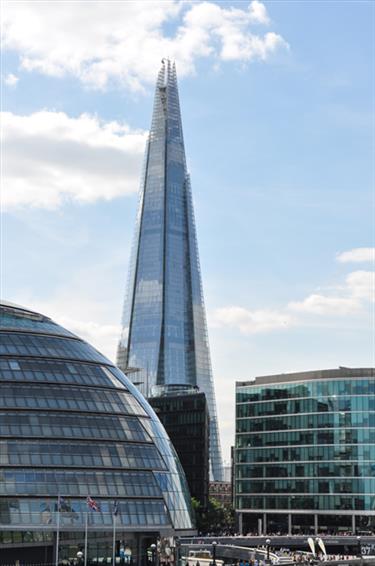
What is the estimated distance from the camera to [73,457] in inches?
3615

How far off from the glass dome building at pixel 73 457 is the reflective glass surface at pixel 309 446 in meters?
72.4

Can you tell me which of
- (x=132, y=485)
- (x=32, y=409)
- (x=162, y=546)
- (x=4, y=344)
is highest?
(x=4, y=344)

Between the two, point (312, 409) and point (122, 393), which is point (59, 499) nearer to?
point (122, 393)

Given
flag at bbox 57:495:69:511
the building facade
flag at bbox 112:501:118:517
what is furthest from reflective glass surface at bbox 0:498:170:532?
the building facade

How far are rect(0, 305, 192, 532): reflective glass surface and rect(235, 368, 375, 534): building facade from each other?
72258 millimetres

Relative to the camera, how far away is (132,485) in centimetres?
9375

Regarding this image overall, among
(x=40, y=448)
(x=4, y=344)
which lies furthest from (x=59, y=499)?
(x=4, y=344)

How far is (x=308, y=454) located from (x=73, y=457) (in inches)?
3555

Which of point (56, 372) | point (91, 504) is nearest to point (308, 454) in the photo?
point (56, 372)

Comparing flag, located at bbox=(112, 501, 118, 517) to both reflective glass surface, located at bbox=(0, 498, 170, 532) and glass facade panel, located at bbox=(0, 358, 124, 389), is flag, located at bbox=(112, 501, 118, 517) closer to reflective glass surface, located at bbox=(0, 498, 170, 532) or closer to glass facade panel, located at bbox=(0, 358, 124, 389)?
reflective glass surface, located at bbox=(0, 498, 170, 532)

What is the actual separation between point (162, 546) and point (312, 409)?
85724 millimetres

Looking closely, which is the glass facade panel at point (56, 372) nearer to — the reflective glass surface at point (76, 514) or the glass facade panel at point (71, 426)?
the glass facade panel at point (71, 426)

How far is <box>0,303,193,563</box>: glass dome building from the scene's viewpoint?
287ft

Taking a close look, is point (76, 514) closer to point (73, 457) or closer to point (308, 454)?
point (73, 457)
